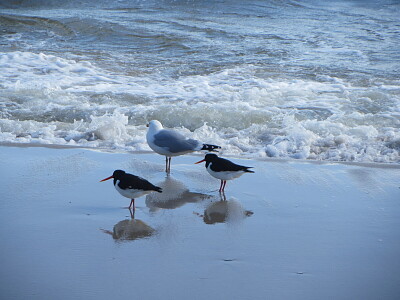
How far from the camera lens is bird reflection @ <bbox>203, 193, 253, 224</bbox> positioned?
4.16 metres

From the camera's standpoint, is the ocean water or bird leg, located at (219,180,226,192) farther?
the ocean water

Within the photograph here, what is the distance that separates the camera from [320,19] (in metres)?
19.0

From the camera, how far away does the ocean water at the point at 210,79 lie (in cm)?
744

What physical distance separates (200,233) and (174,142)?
1.74 meters

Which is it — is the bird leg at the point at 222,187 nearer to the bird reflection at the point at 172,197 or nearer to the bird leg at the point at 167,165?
the bird reflection at the point at 172,197

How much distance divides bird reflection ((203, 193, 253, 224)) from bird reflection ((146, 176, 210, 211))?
23cm

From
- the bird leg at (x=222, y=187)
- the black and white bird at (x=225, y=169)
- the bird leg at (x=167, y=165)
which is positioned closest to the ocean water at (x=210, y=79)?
the bird leg at (x=167, y=165)

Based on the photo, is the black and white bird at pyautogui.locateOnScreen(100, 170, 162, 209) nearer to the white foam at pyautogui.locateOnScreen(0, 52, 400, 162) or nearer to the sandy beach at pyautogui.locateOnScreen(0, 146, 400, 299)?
the sandy beach at pyautogui.locateOnScreen(0, 146, 400, 299)

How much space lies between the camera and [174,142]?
543 cm

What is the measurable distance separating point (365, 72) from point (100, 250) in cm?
965

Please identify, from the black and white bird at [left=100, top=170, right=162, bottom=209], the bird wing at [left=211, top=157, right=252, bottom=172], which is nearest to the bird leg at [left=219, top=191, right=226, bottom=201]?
the bird wing at [left=211, top=157, right=252, bottom=172]

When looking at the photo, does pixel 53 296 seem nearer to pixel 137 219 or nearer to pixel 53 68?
pixel 137 219

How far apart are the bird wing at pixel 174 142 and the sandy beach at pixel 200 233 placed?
0.79 ft

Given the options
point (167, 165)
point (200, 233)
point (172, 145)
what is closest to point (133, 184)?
point (200, 233)
